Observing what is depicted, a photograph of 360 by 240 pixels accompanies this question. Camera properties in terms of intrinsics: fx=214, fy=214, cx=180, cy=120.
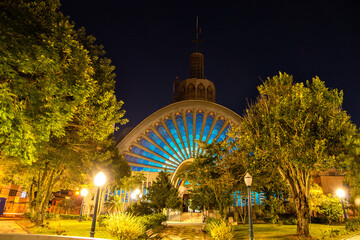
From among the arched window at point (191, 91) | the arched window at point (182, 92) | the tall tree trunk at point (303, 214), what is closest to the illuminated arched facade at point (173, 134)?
the arched window at point (191, 91)

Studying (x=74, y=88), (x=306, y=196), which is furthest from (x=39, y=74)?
(x=306, y=196)

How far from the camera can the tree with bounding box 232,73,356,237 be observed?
12008 mm

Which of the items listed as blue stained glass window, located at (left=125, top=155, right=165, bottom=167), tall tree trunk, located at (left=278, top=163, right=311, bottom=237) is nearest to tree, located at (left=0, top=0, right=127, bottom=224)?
tall tree trunk, located at (left=278, top=163, right=311, bottom=237)

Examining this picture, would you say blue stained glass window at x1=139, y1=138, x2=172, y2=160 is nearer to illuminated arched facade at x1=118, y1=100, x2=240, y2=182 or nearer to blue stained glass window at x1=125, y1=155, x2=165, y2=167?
illuminated arched facade at x1=118, y1=100, x2=240, y2=182

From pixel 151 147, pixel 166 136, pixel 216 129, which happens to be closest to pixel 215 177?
pixel 216 129

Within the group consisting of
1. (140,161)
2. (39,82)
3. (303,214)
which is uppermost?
(140,161)

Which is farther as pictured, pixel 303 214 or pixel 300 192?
pixel 300 192

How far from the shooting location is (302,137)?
1202cm

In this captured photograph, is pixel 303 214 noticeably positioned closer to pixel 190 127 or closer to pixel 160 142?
pixel 190 127

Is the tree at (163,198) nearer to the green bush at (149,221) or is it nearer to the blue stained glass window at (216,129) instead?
the green bush at (149,221)

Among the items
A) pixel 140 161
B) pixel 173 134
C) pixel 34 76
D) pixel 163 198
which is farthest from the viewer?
pixel 173 134

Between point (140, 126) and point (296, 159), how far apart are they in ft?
126

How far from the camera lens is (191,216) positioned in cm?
3353

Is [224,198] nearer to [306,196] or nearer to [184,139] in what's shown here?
[306,196]
